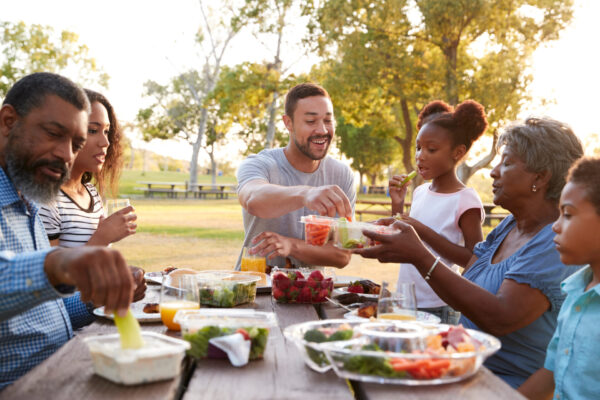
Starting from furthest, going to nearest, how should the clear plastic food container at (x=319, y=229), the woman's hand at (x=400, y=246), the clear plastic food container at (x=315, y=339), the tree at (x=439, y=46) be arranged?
the tree at (x=439, y=46) → the clear plastic food container at (x=319, y=229) → the woman's hand at (x=400, y=246) → the clear plastic food container at (x=315, y=339)

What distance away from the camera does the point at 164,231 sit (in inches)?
648

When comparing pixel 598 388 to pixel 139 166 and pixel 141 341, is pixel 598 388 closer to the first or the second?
pixel 141 341

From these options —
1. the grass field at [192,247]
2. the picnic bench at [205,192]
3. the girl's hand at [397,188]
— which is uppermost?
the girl's hand at [397,188]

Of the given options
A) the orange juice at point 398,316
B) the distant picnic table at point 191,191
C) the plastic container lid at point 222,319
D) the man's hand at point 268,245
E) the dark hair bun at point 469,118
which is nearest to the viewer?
the plastic container lid at point 222,319

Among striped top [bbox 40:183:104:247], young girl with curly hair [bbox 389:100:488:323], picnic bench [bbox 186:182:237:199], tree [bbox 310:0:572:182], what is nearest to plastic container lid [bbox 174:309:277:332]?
young girl with curly hair [bbox 389:100:488:323]

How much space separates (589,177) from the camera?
2.40m

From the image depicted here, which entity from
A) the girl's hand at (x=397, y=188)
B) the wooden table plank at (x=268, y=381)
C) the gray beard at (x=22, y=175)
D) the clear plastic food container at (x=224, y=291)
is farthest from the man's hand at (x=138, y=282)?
the girl's hand at (x=397, y=188)

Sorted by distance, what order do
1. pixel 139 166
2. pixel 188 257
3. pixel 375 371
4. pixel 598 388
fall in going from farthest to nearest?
pixel 139 166 < pixel 188 257 < pixel 598 388 < pixel 375 371

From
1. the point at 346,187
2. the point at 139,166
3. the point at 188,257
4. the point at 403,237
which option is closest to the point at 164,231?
the point at 188,257

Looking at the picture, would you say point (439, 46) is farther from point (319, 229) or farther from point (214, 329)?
point (214, 329)

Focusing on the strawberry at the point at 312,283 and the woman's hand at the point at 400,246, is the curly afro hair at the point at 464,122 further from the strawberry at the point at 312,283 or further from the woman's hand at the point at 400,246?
the strawberry at the point at 312,283

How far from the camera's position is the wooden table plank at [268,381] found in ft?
6.02

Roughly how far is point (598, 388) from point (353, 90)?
18968 millimetres

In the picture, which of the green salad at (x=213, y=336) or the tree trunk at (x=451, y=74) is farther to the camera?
the tree trunk at (x=451, y=74)
